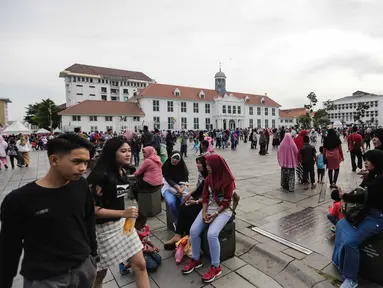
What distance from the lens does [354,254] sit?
2.38 m

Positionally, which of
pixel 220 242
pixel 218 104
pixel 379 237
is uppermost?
pixel 218 104

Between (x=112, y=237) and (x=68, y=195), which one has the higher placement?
(x=68, y=195)

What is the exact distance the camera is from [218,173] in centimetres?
294

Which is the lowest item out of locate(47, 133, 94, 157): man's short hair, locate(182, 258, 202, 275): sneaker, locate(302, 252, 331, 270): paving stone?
locate(302, 252, 331, 270): paving stone

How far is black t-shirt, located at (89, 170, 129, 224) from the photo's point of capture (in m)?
2.03

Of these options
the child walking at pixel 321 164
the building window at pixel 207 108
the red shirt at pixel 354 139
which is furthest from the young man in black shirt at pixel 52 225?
the building window at pixel 207 108

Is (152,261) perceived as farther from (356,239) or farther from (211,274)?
(356,239)

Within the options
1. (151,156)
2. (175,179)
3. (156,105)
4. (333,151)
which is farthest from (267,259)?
(156,105)

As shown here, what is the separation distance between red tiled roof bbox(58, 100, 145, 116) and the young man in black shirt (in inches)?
1494

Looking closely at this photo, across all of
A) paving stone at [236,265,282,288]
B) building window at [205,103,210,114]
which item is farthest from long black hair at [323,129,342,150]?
building window at [205,103,210,114]

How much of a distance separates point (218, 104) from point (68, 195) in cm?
4568

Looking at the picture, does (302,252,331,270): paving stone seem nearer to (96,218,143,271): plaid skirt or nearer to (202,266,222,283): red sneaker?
(202,266,222,283): red sneaker

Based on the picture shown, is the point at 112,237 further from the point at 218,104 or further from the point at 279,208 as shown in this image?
the point at 218,104

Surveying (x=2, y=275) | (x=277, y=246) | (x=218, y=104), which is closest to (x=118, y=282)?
(x=2, y=275)
